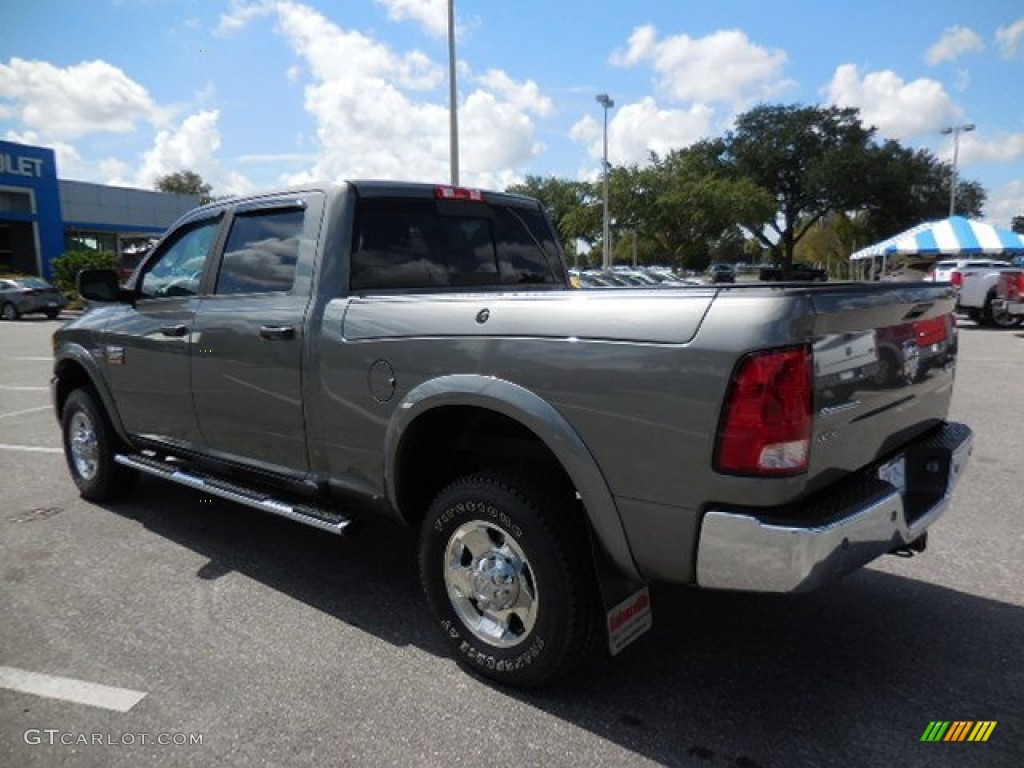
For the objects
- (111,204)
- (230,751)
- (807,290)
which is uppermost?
(111,204)

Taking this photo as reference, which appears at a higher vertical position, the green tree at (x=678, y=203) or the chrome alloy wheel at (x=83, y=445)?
the green tree at (x=678, y=203)

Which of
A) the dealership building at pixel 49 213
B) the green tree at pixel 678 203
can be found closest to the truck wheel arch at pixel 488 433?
the dealership building at pixel 49 213

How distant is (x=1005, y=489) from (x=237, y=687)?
500 cm

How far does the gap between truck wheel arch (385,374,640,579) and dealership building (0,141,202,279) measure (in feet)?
126

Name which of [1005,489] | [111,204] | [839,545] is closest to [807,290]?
[839,545]

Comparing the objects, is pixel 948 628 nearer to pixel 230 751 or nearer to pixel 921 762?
pixel 921 762

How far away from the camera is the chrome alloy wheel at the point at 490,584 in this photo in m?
2.76

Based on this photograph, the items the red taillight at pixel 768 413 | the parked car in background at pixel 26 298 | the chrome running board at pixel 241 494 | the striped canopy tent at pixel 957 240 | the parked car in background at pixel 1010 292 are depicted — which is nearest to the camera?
the red taillight at pixel 768 413

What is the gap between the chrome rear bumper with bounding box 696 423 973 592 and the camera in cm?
215

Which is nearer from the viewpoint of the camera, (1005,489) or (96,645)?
(96,645)

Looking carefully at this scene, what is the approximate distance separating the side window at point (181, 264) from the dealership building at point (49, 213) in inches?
1410

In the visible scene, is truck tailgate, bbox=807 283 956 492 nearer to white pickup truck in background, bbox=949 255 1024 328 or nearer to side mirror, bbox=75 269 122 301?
side mirror, bbox=75 269 122 301

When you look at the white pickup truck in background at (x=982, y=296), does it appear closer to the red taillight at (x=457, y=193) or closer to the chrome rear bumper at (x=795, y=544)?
the red taillight at (x=457, y=193)

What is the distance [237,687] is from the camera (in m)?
2.89
